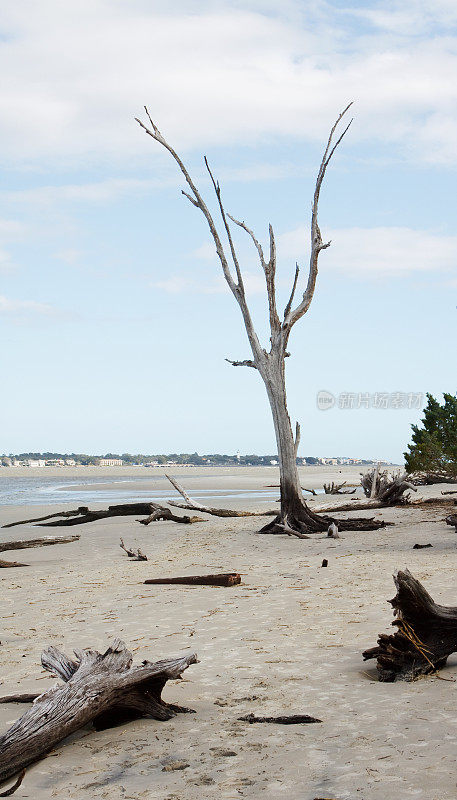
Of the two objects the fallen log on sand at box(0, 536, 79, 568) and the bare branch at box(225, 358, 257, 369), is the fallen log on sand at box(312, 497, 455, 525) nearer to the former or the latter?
the bare branch at box(225, 358, 257, 369)

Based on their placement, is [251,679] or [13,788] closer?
[13,788]

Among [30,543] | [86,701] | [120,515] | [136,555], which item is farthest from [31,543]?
[86,701]

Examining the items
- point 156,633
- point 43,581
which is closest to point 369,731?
point 156,633

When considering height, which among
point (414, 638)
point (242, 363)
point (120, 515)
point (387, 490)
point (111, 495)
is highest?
point (242, 363)

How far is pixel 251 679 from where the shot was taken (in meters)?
5.18

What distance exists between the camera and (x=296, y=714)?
4.40m

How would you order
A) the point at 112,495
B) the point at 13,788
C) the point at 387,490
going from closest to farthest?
the point at 13,788 < the point at 387,490 < the point at 112,495

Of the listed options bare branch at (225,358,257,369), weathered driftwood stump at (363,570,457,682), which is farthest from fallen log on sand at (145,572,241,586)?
bare branch at (225,358,257,369)

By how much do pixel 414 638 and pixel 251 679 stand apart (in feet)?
3.96

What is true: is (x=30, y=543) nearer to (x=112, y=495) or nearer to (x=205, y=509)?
(x=205, y=509)

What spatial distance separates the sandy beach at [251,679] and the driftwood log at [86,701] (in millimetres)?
93

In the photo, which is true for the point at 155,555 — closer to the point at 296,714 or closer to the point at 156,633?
the point at 156,633

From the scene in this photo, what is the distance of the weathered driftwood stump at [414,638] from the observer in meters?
5.11

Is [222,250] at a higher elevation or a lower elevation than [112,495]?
higher
